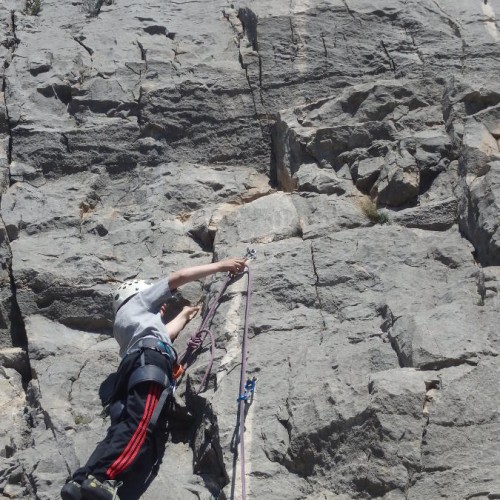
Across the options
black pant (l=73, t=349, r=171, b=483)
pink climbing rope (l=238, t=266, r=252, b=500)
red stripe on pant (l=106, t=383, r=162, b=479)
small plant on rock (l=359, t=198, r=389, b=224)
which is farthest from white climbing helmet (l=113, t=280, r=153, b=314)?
small plant on rock (l=359, t=198, r=389, b=224)

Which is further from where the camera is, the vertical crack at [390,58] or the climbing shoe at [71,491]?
the vertical crack at [390,58]

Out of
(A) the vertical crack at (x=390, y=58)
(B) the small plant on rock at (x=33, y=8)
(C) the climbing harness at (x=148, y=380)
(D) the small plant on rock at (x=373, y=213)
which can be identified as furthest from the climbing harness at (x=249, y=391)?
(B) the small plant on rock at (x=33, y=8)

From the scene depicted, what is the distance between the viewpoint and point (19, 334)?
8375mm

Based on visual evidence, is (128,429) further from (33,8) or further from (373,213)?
(33,8)

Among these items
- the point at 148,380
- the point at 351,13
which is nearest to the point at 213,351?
the point at 148,380

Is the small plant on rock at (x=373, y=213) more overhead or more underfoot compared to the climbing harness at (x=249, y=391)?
more overhead

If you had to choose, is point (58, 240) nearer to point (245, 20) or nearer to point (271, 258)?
point (271, 258)

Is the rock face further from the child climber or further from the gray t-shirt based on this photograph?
the gray t-shirt

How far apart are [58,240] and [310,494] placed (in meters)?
3.81

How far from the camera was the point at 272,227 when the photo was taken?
8.42 m

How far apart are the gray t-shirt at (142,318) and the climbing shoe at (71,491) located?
127 cm

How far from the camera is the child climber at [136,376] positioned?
21.4 ft

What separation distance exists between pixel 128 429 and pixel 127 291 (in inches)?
53.6

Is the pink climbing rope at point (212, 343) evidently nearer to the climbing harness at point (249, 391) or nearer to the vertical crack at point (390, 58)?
the climbing harness at point (249, 391)
